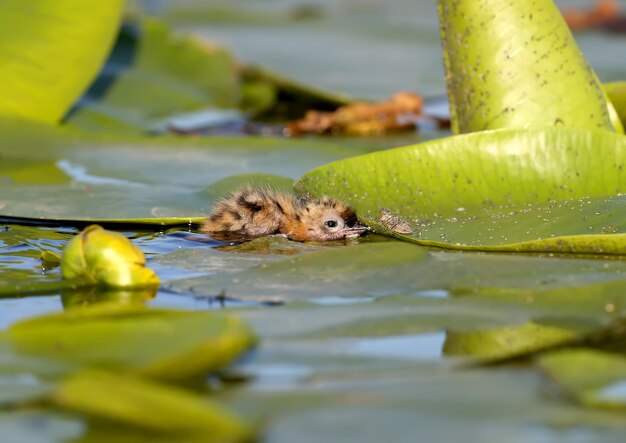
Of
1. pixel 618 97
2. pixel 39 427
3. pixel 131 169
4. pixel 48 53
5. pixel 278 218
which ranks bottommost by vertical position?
pixel 39 427

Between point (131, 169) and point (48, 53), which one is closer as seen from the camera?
point (131, 169)

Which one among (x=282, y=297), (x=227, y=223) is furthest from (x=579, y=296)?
(x=227, y=223)

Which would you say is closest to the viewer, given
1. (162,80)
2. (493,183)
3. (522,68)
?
(493,183)

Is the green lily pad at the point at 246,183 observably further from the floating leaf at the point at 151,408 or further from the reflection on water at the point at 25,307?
the floating leaf at the point at 151,408

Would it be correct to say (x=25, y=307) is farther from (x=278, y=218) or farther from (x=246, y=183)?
(x=246, y=183)

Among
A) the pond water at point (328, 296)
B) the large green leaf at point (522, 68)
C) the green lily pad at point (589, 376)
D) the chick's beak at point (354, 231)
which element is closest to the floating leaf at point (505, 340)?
the pond water at point (328, 296)

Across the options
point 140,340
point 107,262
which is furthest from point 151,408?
point 107,262

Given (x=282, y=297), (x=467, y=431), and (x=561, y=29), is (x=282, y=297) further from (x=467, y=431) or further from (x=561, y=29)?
(x=561, y=29)
